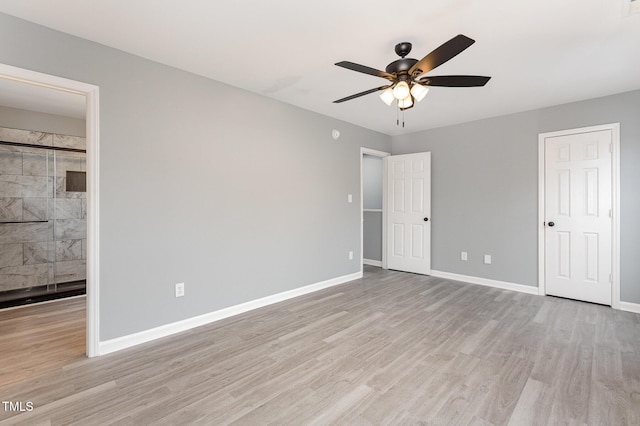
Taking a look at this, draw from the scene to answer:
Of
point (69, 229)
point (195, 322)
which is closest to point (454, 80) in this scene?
point (195, 322)

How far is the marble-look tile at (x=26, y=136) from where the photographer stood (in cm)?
362

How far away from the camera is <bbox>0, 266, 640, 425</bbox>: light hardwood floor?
1.74 meters

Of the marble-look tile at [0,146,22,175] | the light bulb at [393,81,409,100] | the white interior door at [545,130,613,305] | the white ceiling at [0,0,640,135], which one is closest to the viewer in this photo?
the white ceiling at [0,0,640,135]

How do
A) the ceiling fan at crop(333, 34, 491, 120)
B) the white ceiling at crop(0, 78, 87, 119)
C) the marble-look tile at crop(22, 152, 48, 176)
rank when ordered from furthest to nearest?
the marble-look tile at crop(22, 152, 48, 176) → the white ceiling at crop(0, 78, 87, 119) → the ceiling fan at crop(333, 34, 491, 120)

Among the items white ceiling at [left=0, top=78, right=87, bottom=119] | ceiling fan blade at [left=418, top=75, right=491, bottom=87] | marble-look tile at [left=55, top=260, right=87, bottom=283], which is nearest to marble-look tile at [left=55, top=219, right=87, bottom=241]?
marble-look tile at [left=55, top=260, right=87, bottom=283]

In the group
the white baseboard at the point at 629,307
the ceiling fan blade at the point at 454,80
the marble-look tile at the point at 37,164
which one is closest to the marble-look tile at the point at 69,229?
the marble-look tile at the point at 37,164

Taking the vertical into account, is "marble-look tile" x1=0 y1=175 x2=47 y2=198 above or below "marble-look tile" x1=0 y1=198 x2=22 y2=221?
above

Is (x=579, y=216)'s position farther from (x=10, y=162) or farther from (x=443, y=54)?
(x=10, y=162)

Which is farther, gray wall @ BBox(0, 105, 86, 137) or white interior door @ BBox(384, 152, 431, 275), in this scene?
white interior door @ BBox(384, 152, 431, 275)

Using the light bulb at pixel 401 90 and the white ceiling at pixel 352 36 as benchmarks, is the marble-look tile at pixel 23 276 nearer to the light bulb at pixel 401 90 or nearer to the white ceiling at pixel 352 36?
the white ceiling at pixel 352 36

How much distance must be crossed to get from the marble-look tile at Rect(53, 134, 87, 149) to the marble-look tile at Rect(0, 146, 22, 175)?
0.41m

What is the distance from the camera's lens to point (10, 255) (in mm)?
3744

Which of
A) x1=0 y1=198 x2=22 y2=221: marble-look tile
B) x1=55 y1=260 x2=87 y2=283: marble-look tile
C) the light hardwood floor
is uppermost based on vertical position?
x1=0 y1=198 x2=22 y2=221: marble-look tile

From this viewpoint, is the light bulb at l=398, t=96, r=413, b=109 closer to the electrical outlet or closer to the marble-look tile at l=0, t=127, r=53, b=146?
the electrical outlet
